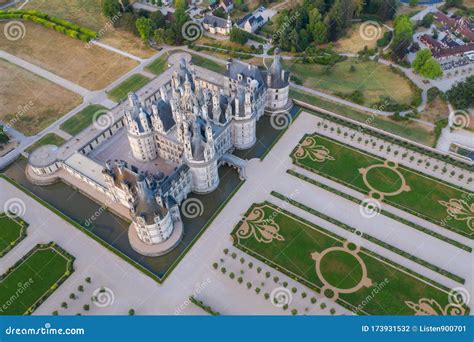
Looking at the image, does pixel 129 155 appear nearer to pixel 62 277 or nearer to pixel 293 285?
pixel 62 277

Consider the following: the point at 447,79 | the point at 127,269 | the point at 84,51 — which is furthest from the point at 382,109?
the point at 84,51

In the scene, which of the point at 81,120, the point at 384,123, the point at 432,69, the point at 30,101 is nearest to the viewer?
the point at 384,123

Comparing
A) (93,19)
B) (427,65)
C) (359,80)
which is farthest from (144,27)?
(427,65)

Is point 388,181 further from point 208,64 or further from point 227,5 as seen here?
point 227,5

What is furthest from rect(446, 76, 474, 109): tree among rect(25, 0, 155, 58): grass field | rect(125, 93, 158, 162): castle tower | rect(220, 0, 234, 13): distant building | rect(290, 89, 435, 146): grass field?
rect(25, 0, 155, 58): grass field

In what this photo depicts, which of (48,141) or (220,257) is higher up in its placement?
(48,141)

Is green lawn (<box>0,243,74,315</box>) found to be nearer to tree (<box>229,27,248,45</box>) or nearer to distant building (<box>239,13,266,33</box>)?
tree (<box>229,27,248,45</box>)

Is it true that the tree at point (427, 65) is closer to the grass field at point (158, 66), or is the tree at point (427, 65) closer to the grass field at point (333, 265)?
the grass field at point (333, 265)
